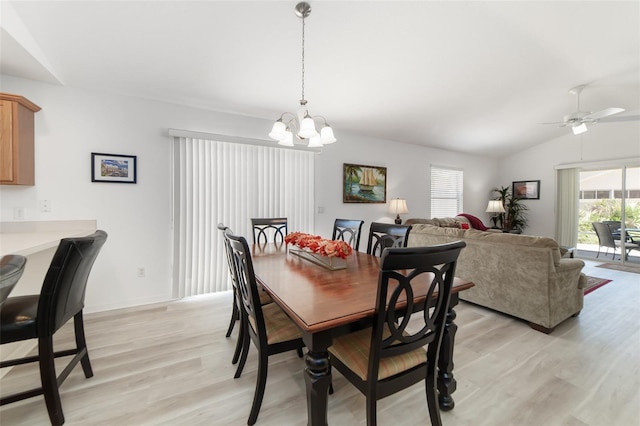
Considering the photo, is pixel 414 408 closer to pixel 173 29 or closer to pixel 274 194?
pixel 274 194

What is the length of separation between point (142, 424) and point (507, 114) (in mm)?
5789

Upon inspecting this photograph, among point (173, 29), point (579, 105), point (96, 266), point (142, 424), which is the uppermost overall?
point (579, 105)

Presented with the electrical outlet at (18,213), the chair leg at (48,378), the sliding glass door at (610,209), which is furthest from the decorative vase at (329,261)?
the sliding glass door at (610,209)

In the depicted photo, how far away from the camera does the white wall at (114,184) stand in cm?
253

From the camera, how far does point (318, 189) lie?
4090 millimetres

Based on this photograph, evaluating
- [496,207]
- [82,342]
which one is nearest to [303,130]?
[82,342]

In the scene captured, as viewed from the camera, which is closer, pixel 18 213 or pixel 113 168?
pixel 18 213

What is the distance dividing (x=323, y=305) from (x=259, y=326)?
0.47 m

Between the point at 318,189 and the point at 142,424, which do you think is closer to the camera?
the point at 142,424

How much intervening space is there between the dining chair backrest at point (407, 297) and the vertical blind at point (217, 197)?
2.71 m

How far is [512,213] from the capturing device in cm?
636

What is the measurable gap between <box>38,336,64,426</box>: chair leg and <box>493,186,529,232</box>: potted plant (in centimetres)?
774

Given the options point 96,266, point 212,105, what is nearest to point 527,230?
point 212,105

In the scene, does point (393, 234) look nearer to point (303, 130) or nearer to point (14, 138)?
point (303, 130)
